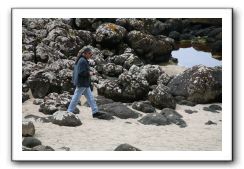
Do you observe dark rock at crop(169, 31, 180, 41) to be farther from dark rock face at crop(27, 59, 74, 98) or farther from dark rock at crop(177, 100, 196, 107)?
dark rock face at crop(27, 59, 74, 98)

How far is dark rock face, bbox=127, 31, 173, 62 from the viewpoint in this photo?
795 cm

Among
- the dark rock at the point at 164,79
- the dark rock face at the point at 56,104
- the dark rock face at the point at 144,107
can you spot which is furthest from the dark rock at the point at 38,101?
the dark rock at the point at 164,79

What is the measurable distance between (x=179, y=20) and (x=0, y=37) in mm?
2197

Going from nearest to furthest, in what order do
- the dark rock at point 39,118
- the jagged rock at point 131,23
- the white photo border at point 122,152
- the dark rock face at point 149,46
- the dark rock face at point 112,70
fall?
the white photo border at point 122,152, the dark rock at point 39,118, the jagged rock at point 131,23, the dark rock face at point 112,70, the dark rock face at point 149,46

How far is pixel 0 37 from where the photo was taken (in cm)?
662

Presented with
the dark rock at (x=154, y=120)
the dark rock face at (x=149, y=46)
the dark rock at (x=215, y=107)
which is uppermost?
the dark rock face at (x=149, y=46)

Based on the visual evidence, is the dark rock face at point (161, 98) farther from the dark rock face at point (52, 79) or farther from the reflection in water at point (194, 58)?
the dark rock face at point (52, 79)

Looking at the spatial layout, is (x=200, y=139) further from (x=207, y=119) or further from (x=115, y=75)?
(x=115, y=75)

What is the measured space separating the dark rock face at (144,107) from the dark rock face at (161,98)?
7 cm

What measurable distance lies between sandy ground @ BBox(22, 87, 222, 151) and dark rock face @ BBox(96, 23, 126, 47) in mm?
1347

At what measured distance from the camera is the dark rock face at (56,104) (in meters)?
6.81

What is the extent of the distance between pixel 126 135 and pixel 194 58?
1.31m

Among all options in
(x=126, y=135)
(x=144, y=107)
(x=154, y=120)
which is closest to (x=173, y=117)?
(x=154, y=120)

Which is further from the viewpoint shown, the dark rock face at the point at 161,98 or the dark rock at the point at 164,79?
the dark rock at the point at 164,79
